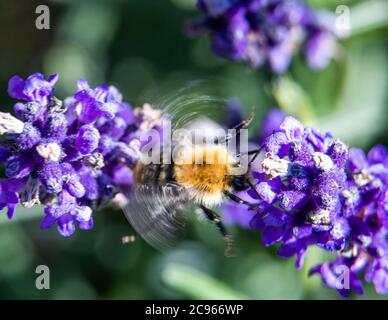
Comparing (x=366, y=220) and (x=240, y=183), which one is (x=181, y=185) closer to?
(x=240, y=183)

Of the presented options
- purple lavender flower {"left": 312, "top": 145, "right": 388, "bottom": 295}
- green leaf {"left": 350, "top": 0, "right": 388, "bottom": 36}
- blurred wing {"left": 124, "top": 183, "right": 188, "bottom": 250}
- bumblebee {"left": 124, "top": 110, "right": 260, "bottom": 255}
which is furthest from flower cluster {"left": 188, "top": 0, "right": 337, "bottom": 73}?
blurred wing {"left": 124, "top": 183, "right": 188, "bottom": 250}

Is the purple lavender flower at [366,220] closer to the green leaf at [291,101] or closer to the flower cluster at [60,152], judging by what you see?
the flower cluster at [60,152]

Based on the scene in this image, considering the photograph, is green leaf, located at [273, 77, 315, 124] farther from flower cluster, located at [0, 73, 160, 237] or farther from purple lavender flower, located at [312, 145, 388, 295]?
flower cluster, located at [0, 73, 160, 237]

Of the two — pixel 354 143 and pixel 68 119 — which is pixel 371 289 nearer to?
pixel 354 143

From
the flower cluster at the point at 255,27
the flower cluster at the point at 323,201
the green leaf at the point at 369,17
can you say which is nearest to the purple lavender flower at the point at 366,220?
the flower cluster at the point at 323,201

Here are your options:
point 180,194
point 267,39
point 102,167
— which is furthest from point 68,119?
point 267,39
